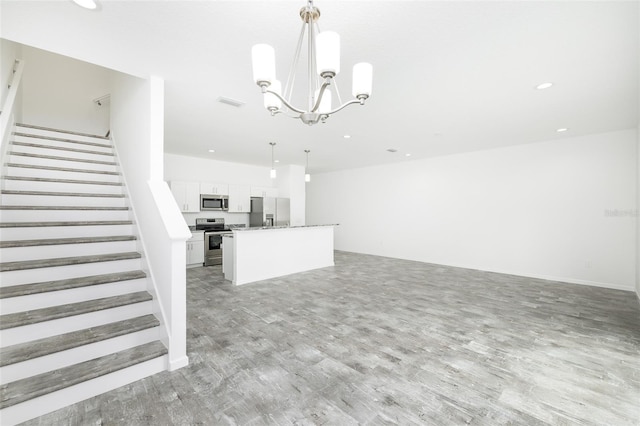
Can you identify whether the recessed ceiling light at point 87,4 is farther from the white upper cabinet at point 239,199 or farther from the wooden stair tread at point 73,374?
the white upper cabinet at point 239,199

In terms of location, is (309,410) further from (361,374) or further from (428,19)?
(428,19)

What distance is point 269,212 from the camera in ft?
25.0

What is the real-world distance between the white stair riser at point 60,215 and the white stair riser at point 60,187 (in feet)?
1.60

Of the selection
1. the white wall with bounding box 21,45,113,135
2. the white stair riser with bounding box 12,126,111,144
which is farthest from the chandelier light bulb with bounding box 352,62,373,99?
the white wall with bounding box 21,45,113,135

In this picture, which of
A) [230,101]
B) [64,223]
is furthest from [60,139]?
[230,101]

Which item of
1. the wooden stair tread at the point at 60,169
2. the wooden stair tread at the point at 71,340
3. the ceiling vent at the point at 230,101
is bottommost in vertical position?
the wooden stair tread at the point at 71,340

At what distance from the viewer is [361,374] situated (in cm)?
225

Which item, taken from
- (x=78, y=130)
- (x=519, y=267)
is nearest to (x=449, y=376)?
(x=519, y=267)

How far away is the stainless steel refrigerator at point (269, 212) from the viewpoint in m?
7.54

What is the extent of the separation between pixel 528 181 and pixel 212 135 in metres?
6.46

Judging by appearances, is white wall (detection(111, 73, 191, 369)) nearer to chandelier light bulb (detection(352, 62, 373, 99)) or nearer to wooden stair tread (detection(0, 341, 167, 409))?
wooden stair tread (detection(0, 341, 167, 409))

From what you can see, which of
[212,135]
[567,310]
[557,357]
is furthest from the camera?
[212,135]

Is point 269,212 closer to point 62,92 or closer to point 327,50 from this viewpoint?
point 62,92

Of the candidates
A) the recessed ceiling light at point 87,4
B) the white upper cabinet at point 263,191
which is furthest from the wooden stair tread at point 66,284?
the white upper cabinet at point 263,191
